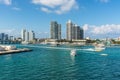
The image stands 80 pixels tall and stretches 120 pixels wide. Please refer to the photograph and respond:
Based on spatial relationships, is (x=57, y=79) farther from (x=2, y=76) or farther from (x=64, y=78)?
(x=2, y=76)

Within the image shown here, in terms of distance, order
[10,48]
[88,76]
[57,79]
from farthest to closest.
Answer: [10,48] → [88,76] → [57,79]

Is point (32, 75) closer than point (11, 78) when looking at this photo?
No

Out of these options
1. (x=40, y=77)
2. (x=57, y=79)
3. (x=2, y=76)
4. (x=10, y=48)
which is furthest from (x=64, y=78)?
(x=10, y=48)

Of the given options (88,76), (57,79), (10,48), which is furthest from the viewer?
(10,48)

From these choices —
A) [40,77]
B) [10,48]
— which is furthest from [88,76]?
[10,48]

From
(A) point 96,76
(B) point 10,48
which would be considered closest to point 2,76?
(A) point 96,76

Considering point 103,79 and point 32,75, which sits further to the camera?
point 32,75

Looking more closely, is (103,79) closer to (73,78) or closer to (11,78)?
(73,78)

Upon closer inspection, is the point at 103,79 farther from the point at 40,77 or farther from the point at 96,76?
the point at 40,77
